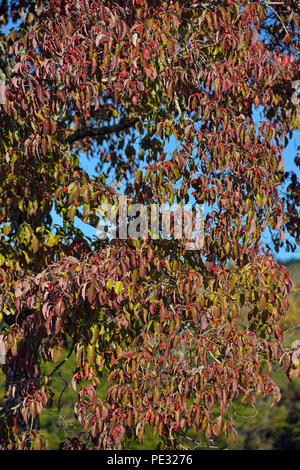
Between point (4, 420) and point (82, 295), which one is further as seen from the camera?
point (4, 420)

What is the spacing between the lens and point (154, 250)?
4.03m

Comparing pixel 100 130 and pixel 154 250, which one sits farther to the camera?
pixel 100 130

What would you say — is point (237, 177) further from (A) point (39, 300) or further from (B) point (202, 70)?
(A) point (39, 300)

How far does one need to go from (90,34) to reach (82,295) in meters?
2.01

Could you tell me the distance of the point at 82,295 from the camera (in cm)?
360

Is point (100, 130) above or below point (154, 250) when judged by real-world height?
above

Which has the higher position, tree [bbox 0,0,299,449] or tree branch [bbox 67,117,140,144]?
tree branch [bbox 67,117,140,144]

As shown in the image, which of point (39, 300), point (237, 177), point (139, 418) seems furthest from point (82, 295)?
point (237, 177)

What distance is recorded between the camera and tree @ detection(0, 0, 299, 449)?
3.90 metres

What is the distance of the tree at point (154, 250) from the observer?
3904mm

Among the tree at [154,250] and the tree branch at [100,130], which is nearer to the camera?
the tree at [154,250]

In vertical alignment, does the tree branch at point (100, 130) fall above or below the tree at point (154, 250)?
above

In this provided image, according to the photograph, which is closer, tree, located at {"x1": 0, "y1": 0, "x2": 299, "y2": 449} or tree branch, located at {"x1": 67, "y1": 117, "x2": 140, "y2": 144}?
tree, located at {"x1": 0, "y1": 0, "x2": 299, "y2": 449}
